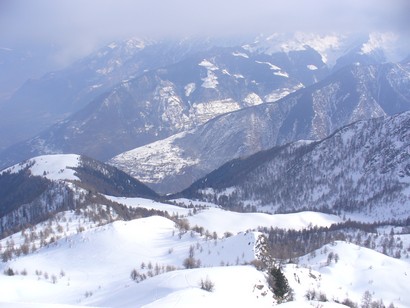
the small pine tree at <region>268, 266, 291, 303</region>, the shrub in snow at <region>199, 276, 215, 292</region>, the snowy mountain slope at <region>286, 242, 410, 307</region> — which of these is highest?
the shrub in snow at <region>199, 276, 215, 292</region>

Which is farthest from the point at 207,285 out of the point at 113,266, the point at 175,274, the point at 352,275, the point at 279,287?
the point at 352,275

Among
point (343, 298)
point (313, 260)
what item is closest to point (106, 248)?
point (313, 260)

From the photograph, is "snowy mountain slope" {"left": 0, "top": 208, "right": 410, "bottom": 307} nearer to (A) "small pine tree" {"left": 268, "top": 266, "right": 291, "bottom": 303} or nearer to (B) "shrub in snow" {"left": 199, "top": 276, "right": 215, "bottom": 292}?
(B) "shrub in snow" {"left": 199, "top": 276, "right": 215, "bottom": 292}

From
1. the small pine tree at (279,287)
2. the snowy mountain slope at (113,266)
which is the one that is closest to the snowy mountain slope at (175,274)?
the snowy mountain slope at (113,266)

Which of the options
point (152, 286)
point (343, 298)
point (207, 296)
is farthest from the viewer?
point (343, 298)

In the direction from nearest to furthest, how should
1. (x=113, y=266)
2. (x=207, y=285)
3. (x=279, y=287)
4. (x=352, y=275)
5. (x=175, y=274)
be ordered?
(x=207, y=285)
(x=279, y=287)
(x=175, y=274)
(x=352, y=275)
(x=113, y=266)

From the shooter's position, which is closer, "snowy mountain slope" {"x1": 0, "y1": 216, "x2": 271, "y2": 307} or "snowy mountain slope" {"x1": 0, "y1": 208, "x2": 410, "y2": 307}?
"snowy mountain slope" {"x1": 0, "y1": 208, "x2": 410, "y2": 307}

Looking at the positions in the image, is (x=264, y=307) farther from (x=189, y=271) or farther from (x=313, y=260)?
(x=313, y=260)

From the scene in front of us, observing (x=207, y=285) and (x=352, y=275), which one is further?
(x=352, y=275)

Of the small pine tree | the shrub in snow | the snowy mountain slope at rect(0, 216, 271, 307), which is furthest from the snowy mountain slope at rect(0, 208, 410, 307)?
the small pine tree

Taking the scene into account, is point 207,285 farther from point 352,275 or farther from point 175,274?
point 352,275

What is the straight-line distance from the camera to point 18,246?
19925 centimetres

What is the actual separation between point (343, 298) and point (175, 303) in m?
58.4

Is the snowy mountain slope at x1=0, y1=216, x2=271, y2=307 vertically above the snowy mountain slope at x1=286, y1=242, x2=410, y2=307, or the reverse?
the snowy mountain slope at x1=0, y1=216, x2=271, y2=307
